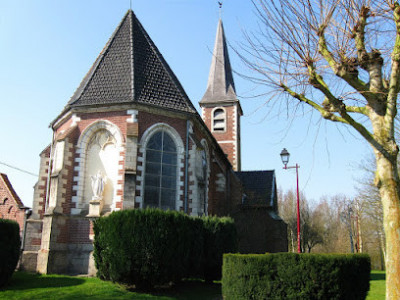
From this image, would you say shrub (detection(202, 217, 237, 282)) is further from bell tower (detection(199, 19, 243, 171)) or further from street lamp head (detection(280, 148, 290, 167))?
bell tower (detection(199, 19, 243, 171))

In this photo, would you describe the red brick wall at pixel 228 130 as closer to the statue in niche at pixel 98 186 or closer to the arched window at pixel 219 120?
the arched window at pixel 219 120

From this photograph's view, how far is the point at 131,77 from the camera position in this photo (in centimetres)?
1773

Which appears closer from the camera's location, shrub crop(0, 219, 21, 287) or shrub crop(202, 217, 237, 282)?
shrub crop(0, 219, 21, 287)

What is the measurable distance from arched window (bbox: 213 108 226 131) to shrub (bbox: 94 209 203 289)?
74.6 feet

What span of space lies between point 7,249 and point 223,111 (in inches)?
991

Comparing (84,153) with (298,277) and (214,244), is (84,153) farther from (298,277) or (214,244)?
(298,277)

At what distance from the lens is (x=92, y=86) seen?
17.9 meters

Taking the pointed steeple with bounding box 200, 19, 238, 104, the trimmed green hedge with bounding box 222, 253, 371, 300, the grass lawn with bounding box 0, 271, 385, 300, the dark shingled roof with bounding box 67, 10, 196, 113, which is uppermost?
the pointed steeple with bounding box 200, 19, 238, 104

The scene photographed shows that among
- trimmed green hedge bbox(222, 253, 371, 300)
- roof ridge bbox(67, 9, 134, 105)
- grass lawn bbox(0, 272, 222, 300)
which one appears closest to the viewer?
trimmed green hedge bbox(222, 253, 371, 300)

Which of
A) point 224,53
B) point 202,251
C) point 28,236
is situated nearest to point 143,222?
point 202,251

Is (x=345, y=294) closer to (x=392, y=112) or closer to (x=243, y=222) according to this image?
(x=392, y=112)

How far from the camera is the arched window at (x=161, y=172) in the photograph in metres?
16.6

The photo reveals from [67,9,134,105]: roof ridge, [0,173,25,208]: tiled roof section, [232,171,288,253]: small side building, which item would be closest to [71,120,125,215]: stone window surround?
[67,9,134,105]: roof ridge

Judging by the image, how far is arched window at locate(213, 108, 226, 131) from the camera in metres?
34.8
